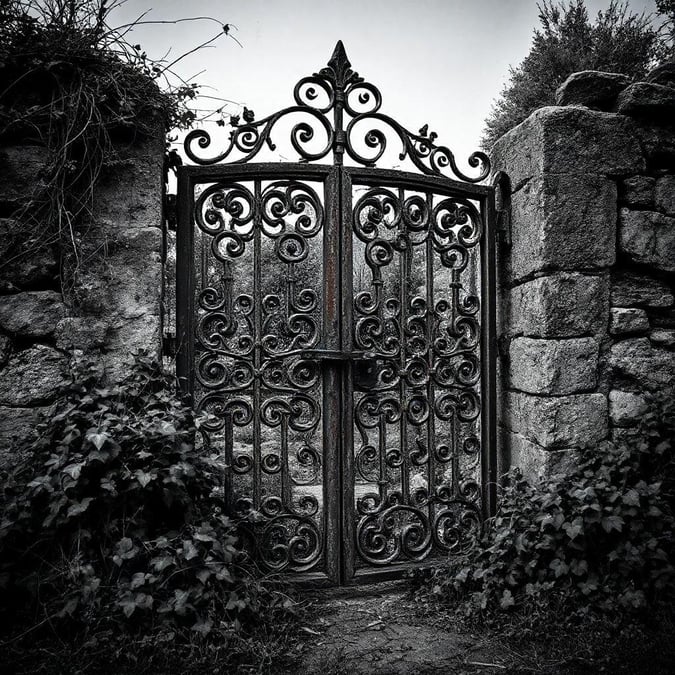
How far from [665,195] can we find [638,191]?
171mm

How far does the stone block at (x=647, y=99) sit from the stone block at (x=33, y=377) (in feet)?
10.9

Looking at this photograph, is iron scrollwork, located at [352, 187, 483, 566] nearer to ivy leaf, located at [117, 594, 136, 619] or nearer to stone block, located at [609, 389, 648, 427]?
stone block, located at [609, 389, 648, 427]

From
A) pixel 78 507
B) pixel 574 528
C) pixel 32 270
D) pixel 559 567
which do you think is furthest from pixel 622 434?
pixel 32 270

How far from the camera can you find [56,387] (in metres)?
2.42

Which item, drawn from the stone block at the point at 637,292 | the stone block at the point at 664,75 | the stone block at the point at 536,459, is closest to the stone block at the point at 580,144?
the stone block at the point at 664,75

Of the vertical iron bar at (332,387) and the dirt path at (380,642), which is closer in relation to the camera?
the dirt path at (380,642)

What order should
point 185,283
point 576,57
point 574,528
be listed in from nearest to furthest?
point 574,528 < point 185,283 < point 576,57

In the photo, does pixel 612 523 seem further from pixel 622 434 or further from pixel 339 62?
pixel 339 62

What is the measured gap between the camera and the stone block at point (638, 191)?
9.75 ft

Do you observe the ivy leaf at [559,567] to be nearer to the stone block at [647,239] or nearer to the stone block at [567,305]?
the stone block at [567,305]

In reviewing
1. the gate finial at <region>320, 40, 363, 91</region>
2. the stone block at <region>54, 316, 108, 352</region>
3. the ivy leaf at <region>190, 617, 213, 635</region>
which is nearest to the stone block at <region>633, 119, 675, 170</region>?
the gate finial at <region>320, 40, 363, 91</region>

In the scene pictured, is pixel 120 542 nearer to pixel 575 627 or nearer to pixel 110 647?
pixel 110 647

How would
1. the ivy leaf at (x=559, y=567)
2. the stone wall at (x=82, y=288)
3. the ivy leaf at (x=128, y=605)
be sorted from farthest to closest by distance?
the ivy leaf at (x=559, y=567) < the stone wall at (x=82, y=288) < the ivy leaf at (x=128, y=605)

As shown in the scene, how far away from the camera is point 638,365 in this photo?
2.96 metres
